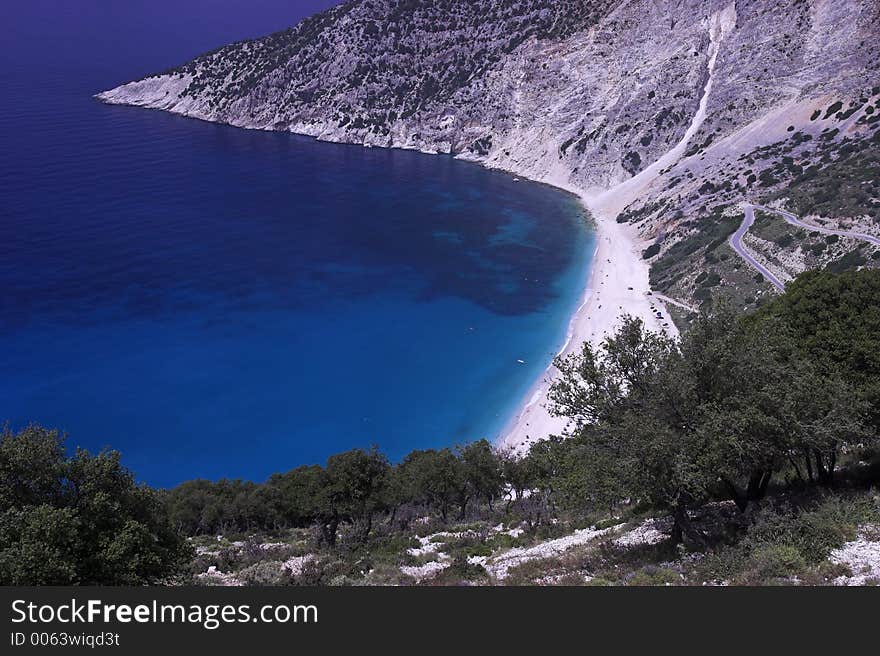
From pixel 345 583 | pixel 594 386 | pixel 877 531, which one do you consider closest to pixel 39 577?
pixel 345 583

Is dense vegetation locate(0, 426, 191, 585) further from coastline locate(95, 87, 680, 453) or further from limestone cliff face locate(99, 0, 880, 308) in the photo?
limestone cliff face locate(99, 0, 880, 308)

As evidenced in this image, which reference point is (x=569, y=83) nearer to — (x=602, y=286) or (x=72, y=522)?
(x=602, y=286)

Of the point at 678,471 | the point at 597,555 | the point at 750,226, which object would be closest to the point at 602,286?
the point at 750,226

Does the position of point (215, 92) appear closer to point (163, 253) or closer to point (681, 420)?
point (163, 253)

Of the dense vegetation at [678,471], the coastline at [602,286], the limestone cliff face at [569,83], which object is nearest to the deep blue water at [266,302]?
the coastline at [602,286]

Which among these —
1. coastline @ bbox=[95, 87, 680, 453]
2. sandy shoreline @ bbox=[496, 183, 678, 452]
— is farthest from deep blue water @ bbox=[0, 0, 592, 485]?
coastline @ bbox=[95, 87, 680, 453]

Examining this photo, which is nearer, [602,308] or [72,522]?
[72,522]

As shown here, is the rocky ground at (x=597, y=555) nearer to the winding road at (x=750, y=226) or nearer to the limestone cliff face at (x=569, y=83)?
the winding road at (x=750, y=226)

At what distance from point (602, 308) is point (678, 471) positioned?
59221 millimetres

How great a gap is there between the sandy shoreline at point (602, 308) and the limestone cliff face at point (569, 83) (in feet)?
17.9

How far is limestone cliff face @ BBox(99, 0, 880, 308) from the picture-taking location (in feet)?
347

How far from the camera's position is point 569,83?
144875mm

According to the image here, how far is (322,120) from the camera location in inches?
6767

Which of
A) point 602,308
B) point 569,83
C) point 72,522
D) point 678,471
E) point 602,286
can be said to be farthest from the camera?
point 569,83
